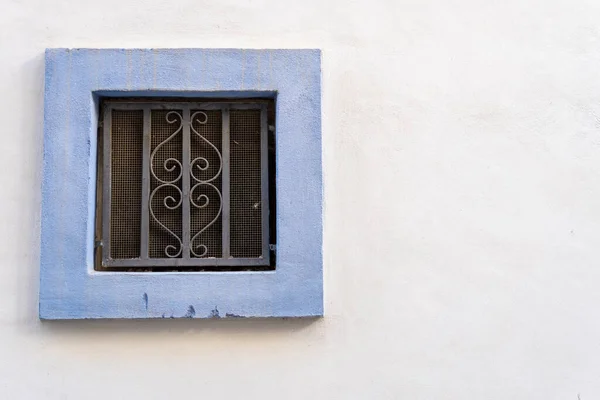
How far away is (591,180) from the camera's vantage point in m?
2.89

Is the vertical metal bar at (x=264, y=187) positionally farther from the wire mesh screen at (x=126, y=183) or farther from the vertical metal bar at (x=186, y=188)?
the wire mesh screen at (x=126, y=183)

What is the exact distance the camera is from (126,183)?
9.38ft

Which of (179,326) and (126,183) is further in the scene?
(126,183)

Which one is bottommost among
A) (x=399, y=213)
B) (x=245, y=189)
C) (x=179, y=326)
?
(x=179, y=326)

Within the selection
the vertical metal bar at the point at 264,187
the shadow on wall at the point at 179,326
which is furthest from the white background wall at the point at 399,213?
the vertical metal bar at the point at 264,187

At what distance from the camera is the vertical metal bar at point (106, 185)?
282cm

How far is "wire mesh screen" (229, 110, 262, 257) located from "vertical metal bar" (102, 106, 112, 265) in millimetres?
483

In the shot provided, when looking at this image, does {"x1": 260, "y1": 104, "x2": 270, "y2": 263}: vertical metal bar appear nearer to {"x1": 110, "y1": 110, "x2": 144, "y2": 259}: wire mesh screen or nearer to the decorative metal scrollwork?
the decorative metal scrollwork

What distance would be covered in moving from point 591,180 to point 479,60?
66cm

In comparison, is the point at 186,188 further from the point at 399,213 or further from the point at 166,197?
the point at 399,213

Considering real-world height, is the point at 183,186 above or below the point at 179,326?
above

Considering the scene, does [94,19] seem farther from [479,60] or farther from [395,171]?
[479,60]

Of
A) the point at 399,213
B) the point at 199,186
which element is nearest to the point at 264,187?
the point at 199,186

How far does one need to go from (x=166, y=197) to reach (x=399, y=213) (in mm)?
926
